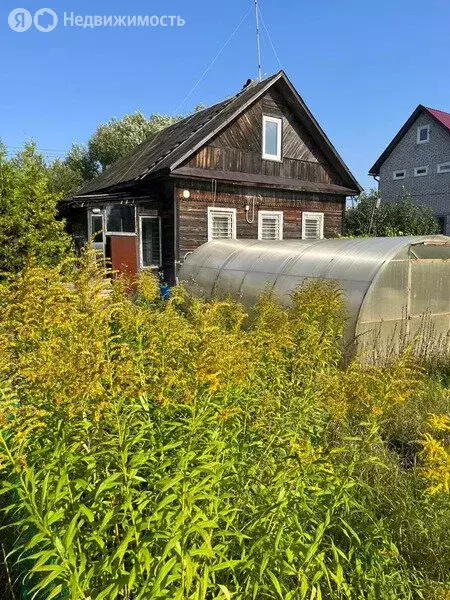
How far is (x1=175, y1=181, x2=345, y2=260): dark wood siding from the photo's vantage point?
44.9ft

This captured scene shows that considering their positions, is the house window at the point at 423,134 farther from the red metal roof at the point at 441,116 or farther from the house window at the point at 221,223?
the house window at the point at 221,223

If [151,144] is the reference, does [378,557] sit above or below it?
below

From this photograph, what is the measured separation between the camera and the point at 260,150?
1537 cm

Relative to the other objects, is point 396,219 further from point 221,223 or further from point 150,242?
point 150,242

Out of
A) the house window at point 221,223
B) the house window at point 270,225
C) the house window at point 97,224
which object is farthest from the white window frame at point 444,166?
the house window at point 97,224

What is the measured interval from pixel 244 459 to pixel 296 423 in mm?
521

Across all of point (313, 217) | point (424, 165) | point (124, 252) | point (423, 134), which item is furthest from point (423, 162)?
point (124, 252)

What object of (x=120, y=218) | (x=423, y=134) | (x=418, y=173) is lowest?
(x=120, y=218)

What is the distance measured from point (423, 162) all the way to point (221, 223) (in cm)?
1921

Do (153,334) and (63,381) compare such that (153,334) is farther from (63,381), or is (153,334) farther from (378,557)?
(378,557)

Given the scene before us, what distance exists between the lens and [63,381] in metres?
2.09

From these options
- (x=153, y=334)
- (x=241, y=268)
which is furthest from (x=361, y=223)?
(x=153, y=334)

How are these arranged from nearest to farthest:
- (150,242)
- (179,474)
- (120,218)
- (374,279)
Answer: (179,474) < (374,279) < (120,218) < (150,242)

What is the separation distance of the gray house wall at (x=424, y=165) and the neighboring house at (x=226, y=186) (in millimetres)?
12213
